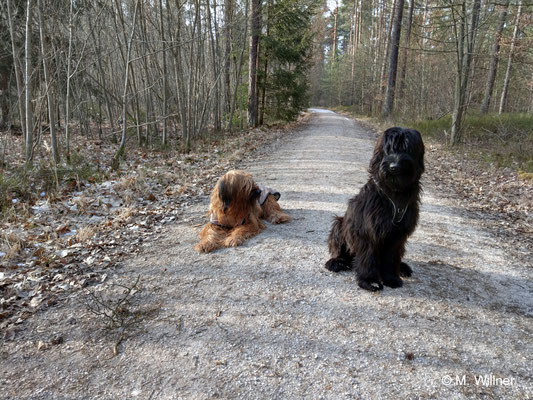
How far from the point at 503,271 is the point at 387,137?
2.22 m

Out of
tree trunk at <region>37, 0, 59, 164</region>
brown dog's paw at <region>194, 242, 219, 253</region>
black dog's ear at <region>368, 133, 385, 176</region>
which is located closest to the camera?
black dog's ear at <region>368, 133, 385, 176</region>

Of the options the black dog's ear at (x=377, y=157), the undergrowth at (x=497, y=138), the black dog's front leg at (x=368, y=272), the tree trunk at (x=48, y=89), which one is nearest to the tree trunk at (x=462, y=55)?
the undergrowth at (x=497, y=138)

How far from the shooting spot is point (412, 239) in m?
4.58

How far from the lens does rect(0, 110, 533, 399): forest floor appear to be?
87.9 inches

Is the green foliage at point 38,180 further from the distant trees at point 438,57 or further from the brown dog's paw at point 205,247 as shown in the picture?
the distant trees at point 438,57

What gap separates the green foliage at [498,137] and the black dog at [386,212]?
676 centimetres

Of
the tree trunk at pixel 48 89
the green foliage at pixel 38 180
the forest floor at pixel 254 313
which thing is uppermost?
the tree trunk at pixel 48 89

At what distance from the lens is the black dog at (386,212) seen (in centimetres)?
290

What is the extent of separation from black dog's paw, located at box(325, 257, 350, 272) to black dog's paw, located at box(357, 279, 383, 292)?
13.8 inches

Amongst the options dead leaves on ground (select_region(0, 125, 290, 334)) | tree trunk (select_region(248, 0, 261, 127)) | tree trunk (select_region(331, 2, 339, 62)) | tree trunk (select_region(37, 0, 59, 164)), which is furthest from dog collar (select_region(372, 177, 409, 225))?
tree trunk (select_region(331, 2, 339, 62))

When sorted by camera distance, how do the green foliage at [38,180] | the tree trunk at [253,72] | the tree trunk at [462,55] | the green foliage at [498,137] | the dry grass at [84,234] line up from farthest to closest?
the tree trunk at [253,72] < the tree trunk at [462,55] < the green foliage at [498,137] < the green foliage at [38,180] < the dry grass at [84,234]

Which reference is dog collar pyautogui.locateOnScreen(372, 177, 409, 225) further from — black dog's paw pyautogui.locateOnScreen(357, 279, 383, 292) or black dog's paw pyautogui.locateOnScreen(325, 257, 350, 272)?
black dog's paw pyautogui.locateOnScreen(325, 257, 350, 272)

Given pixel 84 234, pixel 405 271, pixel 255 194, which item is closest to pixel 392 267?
pixel 405 271

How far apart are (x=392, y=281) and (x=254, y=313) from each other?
1447mm
